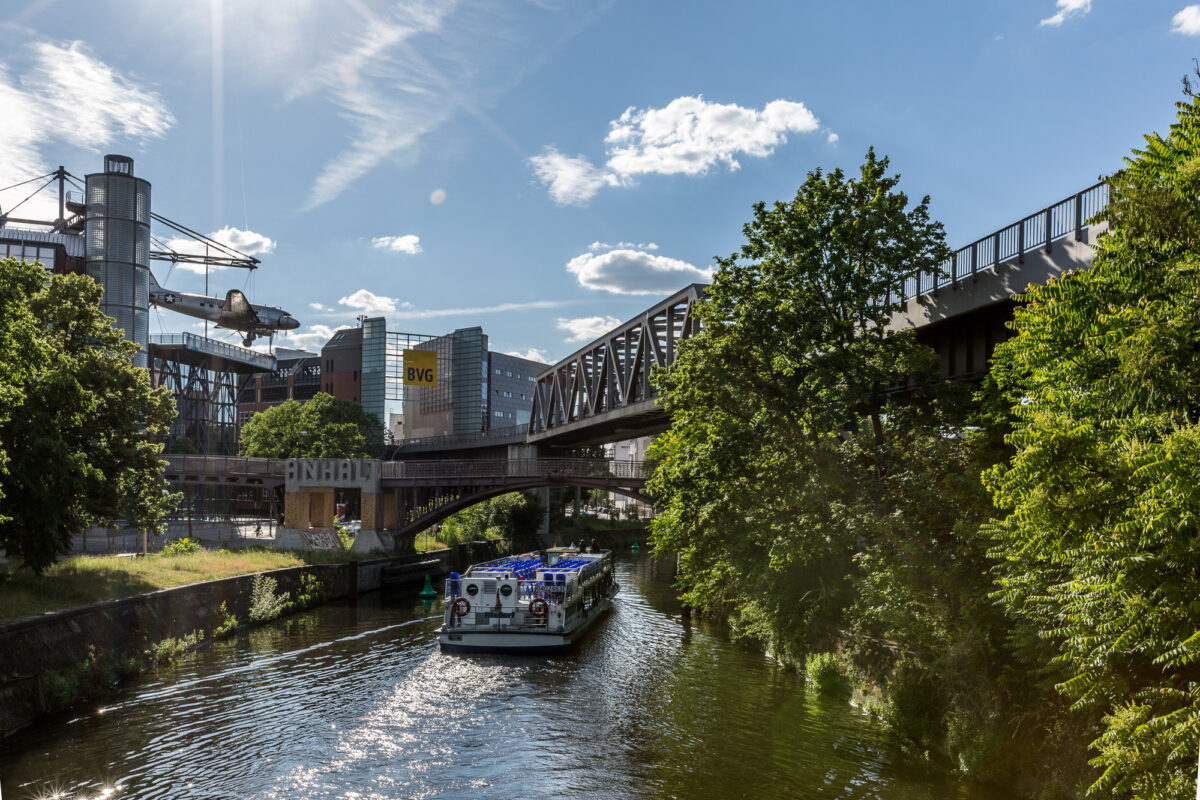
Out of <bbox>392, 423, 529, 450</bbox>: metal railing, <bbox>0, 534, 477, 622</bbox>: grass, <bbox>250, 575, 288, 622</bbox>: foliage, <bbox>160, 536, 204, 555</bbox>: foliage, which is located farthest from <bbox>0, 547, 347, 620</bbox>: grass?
<bbox>392, 423, 529, 450</bbox>: metal railing

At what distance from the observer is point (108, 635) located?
89.1 feet

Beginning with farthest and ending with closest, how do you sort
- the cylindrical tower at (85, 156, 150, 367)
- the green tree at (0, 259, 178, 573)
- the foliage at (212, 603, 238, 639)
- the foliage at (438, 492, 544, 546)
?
the cylindrical tower at (85, 156, 150, 367), the foliage at (438, 492, 544, 546), the foliage at (212, 603, 238, 639), the green tree at (0, 259, 178, 573)

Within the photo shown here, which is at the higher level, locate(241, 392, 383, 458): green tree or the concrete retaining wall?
locate(241, 392, 383, 458): green tree

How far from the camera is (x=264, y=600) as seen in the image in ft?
131

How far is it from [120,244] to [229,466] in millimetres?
34847

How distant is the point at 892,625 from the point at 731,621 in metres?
14.1

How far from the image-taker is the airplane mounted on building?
4429 inches

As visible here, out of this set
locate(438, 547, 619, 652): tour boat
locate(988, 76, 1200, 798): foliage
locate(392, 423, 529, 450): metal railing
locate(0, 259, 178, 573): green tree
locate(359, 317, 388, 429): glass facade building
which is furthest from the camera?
locate(359, 317, 388, 429): glass facade building

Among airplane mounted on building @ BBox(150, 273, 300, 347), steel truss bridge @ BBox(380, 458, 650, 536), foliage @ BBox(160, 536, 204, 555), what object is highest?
airplane mounted on building @ BBox(150, 273, 300, 347)

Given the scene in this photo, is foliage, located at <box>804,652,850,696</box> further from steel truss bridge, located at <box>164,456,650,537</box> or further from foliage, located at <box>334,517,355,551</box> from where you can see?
foliage, located at <box>334,517,355,551</box>

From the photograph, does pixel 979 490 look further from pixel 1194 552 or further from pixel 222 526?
pixel 222 526

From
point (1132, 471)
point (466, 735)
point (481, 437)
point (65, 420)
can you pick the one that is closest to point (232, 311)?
point (481, 437)

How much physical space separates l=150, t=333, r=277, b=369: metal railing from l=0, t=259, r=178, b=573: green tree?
245ft

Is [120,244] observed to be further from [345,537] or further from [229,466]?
[345,537]
